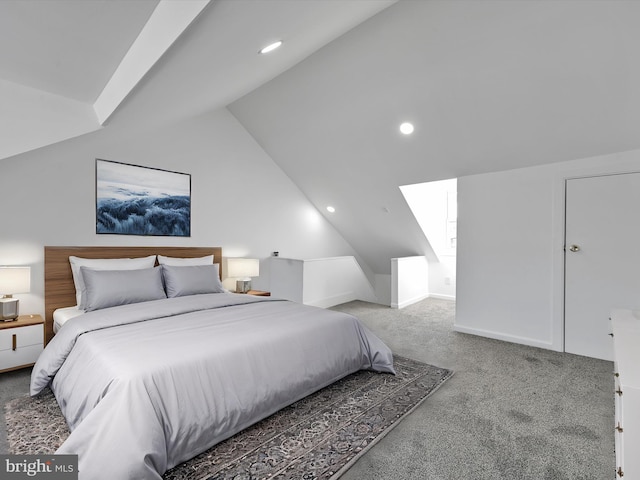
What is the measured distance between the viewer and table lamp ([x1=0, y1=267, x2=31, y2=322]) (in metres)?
2.54

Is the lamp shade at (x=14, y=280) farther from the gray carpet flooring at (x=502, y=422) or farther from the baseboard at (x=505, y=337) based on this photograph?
the baseboard at (x=505, y=337)

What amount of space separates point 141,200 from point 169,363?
8.32 ft

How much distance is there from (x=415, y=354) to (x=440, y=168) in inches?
83.9

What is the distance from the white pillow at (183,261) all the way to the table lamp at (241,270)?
279 millimetres

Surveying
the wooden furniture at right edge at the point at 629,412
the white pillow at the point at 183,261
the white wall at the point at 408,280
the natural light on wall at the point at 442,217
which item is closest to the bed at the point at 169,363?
the white pillow at the point at 183,261

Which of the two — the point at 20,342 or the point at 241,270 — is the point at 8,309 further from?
the point at 241,270

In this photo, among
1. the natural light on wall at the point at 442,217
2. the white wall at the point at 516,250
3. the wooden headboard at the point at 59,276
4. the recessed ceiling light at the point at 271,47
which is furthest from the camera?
the natural light on wall at the point at 442,217

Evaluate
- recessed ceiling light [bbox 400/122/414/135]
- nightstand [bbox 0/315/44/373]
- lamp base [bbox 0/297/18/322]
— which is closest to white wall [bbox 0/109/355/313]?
lamp base [bbox 0/297/18/322]

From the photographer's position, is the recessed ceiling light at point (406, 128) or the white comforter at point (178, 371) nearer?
the white comforter at point (178, 371)

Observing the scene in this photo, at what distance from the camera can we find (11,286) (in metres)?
2.57

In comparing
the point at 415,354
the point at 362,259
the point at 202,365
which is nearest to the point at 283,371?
the point at 202,365

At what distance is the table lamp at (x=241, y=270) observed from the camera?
13.5 ft

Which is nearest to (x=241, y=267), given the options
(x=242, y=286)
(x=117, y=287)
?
(x=242, y=286)

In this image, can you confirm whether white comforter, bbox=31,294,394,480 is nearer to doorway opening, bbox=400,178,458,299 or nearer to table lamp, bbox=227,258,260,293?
table lamp, bbox=227,258,260,293
